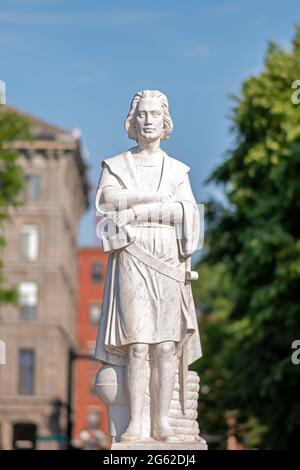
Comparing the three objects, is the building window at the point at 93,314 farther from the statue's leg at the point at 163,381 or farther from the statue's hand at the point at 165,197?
the statue's leg at the point at 163,381

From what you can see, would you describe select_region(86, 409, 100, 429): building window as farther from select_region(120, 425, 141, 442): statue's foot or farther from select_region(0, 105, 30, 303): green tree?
select_region(120, 425, 141, 442): statue's foot

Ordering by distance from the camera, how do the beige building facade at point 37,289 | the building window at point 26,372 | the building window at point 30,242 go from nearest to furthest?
the building window at point 26,372 → the beige building facade at point 37,289 → the building window at point 30,242

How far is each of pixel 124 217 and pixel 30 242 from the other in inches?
3305

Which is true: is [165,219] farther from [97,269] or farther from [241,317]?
[97,269]

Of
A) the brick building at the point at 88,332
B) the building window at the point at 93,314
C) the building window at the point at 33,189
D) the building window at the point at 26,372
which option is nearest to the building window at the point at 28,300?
the building window at the point at 26,372

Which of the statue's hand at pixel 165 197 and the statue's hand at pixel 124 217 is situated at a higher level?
the statue's hand at pixel 165 197

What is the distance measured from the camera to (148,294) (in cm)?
1572

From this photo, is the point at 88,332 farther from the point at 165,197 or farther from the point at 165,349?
the point at 165,349

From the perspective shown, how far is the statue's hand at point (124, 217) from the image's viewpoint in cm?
1584

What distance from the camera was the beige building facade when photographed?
9638 centimetres

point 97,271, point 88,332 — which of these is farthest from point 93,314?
point 97,271

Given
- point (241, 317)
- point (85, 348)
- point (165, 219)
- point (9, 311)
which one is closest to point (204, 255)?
point (241, 317)

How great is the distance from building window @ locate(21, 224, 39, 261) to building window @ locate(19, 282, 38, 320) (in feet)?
6.20

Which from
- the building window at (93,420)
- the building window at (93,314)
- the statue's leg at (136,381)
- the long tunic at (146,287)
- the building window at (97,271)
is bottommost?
the statue's leg at (136,381)
